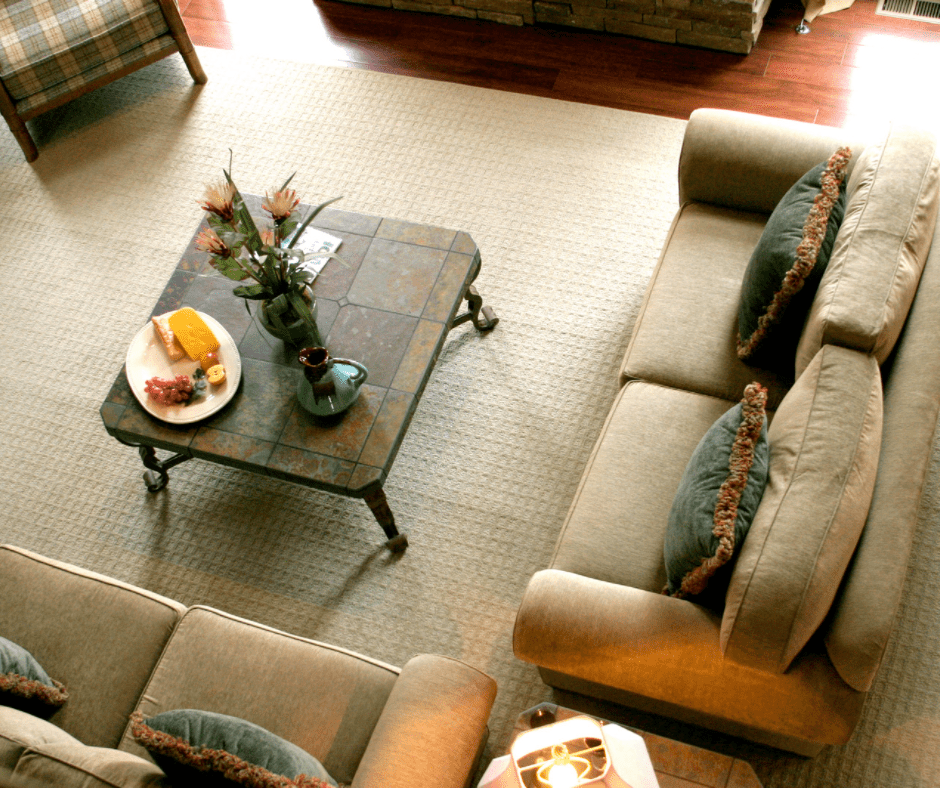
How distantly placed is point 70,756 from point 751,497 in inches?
52.7

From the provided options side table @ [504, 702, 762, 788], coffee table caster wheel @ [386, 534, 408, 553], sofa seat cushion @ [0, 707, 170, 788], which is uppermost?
sofa seat cushion @ [0, 707, 170, 788]

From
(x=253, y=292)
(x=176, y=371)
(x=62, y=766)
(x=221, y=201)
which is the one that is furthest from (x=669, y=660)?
(x=176, y=371)

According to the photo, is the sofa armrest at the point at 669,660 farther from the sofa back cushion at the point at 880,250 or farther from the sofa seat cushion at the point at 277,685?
the sofa back cushion at the point at 880,250

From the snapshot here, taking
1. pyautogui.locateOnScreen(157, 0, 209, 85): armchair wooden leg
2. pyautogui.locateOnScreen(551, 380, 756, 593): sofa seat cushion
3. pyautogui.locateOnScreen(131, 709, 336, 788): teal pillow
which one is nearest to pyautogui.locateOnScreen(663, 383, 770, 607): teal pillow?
pyautogui.locateOnScreen(551, 380, 756, 593): sofa seat cushion

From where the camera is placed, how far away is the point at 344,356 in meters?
2.42

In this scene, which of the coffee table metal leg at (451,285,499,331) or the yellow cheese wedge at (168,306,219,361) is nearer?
the yellow cheese wedge at (168,306,219,361)

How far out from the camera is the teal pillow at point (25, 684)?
6.15ft

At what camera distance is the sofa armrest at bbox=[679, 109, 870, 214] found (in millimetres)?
2391

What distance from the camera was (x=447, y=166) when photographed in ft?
10.8

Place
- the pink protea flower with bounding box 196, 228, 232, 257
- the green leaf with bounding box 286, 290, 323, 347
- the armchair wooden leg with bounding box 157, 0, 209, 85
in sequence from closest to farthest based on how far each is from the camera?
the pink protea flower with bounding box 196, 228, 232, 257
the green leaf with bounding box 286, 290, 323, 347
the armchair wooden leg with bounding box 157, 0, 209, 85

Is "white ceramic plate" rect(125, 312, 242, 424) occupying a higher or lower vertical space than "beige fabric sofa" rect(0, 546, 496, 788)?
higher

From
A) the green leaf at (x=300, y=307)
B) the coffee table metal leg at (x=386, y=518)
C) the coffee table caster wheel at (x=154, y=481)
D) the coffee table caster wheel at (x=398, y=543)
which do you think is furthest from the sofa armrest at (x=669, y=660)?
the coffee table caster wheel at (x=154, y=481)

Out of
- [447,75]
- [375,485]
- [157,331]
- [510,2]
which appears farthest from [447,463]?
[510,2]

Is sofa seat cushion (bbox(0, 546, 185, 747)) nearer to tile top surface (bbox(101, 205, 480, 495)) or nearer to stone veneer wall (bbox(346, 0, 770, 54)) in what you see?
tile top surface (bbox(101, 205, 480, 495))
